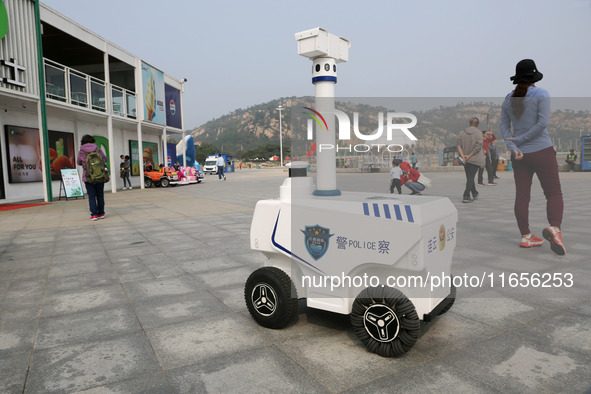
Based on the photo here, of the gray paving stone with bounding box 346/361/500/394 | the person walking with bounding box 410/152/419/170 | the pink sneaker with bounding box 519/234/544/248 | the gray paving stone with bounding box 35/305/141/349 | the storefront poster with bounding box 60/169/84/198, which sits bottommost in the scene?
the gray paving stone with bounding box 35/305/141/349

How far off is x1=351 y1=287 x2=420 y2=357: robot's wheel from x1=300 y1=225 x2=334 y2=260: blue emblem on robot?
1.12 ft

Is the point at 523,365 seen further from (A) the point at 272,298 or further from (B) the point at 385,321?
(A) the point at 272,298

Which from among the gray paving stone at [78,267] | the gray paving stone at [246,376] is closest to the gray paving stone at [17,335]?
the gray paving stone at [246,376]

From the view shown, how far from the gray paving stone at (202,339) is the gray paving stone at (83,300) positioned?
32.2 inches

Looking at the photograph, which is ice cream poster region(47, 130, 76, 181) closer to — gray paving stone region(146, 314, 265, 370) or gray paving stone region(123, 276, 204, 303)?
gray paving stone region(123, 276, 204, 303)

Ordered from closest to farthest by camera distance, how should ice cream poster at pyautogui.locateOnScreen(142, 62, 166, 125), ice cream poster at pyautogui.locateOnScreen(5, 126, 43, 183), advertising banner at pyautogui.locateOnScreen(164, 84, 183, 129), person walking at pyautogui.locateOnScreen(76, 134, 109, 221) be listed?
person walking at pyautogui.locateOnScreen(76, 134, 109, 221)
ice cream poster at pyautogui.locateOnScreen(5, 126, 43, 183)
ice cream poster at pyautogui.locateOnScreen(142, 62, 166, 125)
advertising banner at pyautogui.locateOnScreen(164, 84, 183, 129)

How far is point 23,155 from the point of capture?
12.9m

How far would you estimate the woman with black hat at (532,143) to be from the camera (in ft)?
14.1

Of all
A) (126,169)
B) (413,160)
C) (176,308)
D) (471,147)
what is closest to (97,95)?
(126,169)

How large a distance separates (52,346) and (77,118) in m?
15.2

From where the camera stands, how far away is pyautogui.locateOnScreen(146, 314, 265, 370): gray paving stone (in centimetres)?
224

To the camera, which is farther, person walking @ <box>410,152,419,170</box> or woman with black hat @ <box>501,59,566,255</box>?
person walking @ <box>410,152,419,170</box>

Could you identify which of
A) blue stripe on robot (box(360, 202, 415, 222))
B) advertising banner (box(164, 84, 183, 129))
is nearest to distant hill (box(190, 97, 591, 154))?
blue stripe on robot (box(360, 202, 415, 222))

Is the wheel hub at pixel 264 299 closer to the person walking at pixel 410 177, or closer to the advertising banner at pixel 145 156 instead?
the person walking at pixel 410 177
